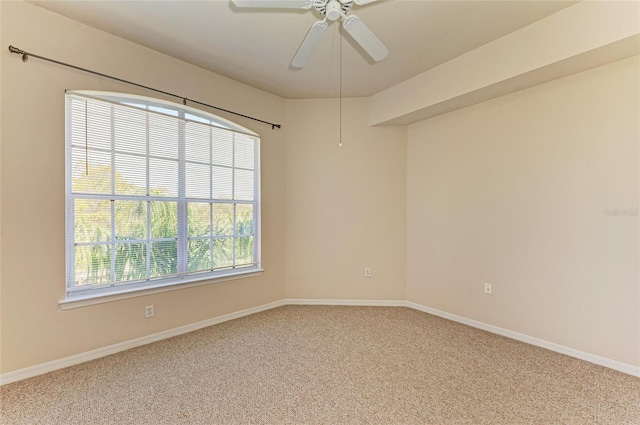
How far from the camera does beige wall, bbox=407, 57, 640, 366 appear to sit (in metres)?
2.36

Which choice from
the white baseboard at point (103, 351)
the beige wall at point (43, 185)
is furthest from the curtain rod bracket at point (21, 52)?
the white baseboard at point (103, 351)

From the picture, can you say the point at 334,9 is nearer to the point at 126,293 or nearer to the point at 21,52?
the point at 21,52

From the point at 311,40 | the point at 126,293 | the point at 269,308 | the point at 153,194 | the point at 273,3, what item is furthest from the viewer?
the point at 269,308

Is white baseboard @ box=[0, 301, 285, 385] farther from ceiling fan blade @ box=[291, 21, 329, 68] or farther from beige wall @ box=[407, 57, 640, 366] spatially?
ceiling fan blade @ box=[291, 21, 329, 68]

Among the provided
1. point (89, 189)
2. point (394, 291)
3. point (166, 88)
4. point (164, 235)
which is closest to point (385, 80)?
point (166, 88)

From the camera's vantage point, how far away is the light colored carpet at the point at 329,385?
183 centimetres

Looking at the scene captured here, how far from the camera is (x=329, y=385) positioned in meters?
2.15

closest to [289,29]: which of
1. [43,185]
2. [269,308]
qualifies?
[43,185]

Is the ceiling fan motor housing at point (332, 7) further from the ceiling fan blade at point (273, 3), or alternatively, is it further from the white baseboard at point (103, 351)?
the white baseboard at point (103, 351)

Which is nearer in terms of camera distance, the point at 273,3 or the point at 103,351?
the point at 273,3

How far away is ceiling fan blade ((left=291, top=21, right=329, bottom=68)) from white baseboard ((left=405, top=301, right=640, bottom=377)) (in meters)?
3.21

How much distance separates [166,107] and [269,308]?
2662 mm

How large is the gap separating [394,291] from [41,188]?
388 cm

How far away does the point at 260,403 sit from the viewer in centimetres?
195
